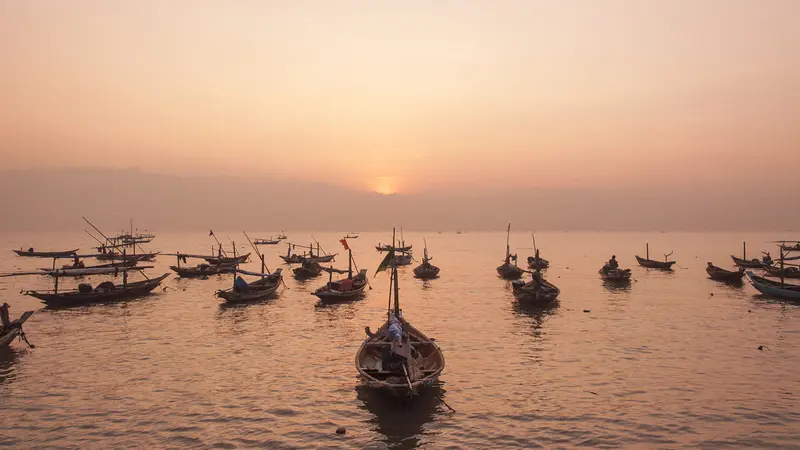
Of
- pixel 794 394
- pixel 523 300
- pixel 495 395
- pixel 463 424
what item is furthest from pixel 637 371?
pixel 523 300

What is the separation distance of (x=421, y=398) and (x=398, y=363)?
1.58 meters

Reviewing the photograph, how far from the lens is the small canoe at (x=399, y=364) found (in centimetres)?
1652

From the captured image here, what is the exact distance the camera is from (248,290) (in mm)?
42906

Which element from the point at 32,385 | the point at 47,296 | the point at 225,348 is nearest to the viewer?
the point at 32,385

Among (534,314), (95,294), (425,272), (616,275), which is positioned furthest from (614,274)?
(95,294)

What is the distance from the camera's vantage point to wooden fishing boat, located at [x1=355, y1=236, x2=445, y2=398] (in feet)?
54.3

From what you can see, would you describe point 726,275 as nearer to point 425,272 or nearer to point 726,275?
point 726,275

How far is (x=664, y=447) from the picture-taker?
14.1 meters

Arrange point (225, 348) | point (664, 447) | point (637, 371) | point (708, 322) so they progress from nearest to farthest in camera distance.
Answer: point (664, 447) < point (637, 371) < point (225, 348) < point (708, 322)

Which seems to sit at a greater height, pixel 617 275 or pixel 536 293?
pixel 617 275

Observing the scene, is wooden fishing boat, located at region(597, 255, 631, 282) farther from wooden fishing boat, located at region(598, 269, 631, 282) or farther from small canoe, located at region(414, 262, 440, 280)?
small canoe, located at region(414, 262, 440, 280)

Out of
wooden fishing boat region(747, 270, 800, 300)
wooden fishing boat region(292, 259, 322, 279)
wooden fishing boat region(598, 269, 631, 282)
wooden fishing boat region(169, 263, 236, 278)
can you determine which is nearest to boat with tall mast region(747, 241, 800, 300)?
wooden fishing boat region(747, 270, 800, 300)

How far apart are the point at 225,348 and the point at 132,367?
4.77 metres

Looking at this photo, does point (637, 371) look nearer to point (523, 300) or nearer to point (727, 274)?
point (523, 300)
